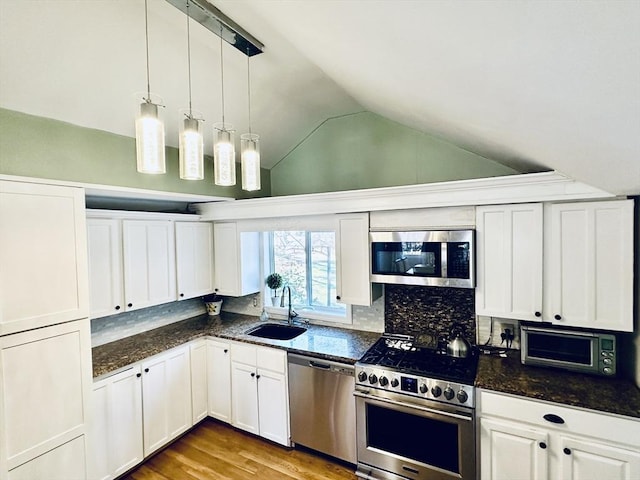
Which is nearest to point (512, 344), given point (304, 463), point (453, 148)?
point (453, 148)

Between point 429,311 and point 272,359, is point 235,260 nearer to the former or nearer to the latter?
point 272,359

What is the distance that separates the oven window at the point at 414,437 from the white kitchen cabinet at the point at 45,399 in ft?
6.55

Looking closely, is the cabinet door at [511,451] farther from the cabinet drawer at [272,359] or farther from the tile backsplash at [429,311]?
the cabinet drawer at [272,359]

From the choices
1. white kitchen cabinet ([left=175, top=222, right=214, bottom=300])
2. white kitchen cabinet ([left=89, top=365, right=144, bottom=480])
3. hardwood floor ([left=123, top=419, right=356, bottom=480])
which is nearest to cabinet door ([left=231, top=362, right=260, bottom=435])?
hardwood floor ([left=123, top=419, right=356, bottom=480])

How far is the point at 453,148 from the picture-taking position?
9.65ft

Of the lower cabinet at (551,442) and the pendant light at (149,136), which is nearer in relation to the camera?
the pendant light at (149,136)

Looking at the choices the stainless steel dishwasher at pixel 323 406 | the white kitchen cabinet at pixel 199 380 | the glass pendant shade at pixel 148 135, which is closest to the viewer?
the glass pendant shade at pixel 148 135

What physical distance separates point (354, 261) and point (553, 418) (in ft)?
5.55

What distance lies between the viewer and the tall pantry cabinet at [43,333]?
1823mm

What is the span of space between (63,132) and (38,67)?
47 centimetres

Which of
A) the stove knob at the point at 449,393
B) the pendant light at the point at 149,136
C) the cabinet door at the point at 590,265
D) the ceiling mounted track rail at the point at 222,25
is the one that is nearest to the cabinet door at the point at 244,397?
the stove knob at the point at 449,393

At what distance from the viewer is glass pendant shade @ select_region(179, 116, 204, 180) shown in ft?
4.79

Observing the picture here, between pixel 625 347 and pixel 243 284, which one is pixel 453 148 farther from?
pixel 243 284

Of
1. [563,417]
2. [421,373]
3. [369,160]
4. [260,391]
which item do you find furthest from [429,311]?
[260,391]
